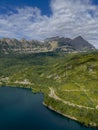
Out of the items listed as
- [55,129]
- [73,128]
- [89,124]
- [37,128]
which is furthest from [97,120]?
[37,128]

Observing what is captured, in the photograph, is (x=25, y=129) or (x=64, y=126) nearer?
(x=25, y=129)

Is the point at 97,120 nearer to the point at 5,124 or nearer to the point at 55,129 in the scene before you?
the point at 55,129

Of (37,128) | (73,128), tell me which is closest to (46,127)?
(37,128)

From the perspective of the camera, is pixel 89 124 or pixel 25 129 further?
pixel 89 124

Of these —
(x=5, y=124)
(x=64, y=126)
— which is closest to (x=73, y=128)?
(x=64, y=126)

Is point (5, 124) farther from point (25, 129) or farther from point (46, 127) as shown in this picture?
point (46, 127)

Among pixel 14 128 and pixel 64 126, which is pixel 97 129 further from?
pixel 14 128

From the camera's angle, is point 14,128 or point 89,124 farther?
point 89,124
